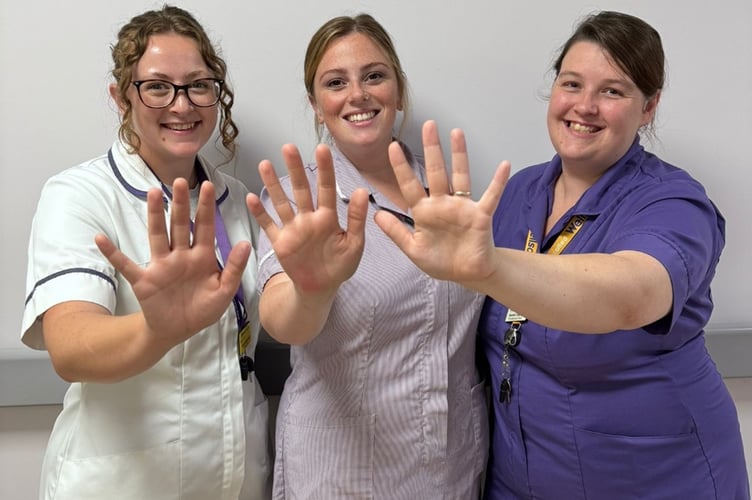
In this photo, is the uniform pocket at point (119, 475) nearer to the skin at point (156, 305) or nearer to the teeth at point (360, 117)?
the skin at point (156, 305)

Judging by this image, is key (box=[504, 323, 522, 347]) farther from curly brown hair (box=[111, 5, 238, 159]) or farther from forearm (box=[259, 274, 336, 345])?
curly brown hair (box=[111, 5, 238, 159])

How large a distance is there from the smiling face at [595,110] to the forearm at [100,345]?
0.95 metres

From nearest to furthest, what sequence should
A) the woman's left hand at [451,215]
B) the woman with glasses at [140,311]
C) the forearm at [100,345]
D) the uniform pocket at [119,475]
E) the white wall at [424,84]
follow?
the woman's left hand at [451,215] < the forearm at [100,345] < the woman with glasses at [140,311] < the uniform pocket at [119,475] < the white wall at [424,84]

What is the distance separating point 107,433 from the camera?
1306mm

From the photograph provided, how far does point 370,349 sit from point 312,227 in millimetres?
409

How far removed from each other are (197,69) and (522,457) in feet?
3.59

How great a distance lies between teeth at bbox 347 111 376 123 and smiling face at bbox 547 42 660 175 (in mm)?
412

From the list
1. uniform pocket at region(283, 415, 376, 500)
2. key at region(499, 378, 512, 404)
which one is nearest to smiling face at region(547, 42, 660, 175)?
key at region(499, 378, 512, 404)

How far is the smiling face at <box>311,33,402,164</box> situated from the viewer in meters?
1.45

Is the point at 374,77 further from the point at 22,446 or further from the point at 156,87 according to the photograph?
the point at 22,446

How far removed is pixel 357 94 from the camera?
4.69 ft

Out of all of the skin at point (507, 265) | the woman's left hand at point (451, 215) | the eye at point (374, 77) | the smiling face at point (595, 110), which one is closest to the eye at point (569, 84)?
the smiling face at point (595, 110)

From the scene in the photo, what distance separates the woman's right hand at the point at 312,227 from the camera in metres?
1.00

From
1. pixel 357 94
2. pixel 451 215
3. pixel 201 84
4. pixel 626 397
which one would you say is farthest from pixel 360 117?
pixel 626 397
